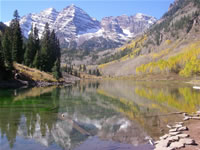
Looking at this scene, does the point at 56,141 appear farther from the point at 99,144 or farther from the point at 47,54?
the point at 47,54

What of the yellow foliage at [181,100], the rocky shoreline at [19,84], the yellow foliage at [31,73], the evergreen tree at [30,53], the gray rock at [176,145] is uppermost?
the evergreen tree at [30,53]

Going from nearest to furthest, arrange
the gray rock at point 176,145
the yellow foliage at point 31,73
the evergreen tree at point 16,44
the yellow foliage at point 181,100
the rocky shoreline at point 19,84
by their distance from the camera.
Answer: the gray rock at point 176,145 → the yellow foliage at point 181,100 → the rocky shoreline at point 19,84 → the yellow foliage at point 31,73 → the evergreen tree at point 16,44

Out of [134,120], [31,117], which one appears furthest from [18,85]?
[134,120]

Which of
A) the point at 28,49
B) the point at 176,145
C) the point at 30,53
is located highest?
the point at 28,49

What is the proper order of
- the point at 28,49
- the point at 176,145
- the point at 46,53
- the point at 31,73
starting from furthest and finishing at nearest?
the point at 46,53 < the point at 28,49 < the point at 31,73 < the point at 176,145

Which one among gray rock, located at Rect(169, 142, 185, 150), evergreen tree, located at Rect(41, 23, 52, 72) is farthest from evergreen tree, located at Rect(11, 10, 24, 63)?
gray rock, located at Rect(169, 142, 185, 150)

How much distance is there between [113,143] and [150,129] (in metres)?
6.07

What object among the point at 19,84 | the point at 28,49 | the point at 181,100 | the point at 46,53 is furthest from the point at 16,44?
the point at 181,100

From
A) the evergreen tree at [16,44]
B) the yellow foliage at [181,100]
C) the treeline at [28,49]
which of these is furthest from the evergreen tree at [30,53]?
the yellow foliage at [181,100]

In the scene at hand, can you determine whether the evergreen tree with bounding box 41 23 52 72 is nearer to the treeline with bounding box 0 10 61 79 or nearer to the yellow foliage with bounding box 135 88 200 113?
the treeline with bounding box 0 10 61 79

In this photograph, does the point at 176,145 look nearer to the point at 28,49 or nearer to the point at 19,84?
the point at 19,84

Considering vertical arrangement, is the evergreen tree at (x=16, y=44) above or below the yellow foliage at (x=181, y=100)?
above

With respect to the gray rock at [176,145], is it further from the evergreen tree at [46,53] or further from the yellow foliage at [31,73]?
the evergreen tree at [46,53]

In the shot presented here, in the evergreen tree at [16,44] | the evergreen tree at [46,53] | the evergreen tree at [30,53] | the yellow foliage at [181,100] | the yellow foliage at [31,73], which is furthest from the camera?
the evergreen tree at [46,53]
